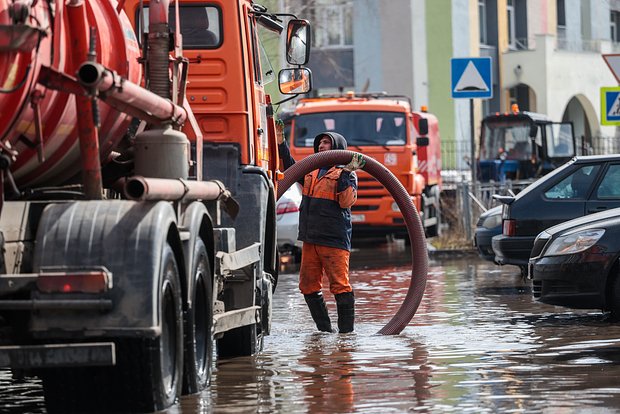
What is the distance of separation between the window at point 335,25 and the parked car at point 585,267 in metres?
35.1

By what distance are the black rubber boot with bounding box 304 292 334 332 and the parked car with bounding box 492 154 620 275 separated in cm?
436

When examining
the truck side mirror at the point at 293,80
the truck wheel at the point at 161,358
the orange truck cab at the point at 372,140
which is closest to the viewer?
the truck wheel at the point at 161,358

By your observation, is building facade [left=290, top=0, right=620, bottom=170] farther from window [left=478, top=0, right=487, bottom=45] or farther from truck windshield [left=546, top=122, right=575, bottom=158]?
truck windshield [left=546, top=122, right=575, bottom=158]

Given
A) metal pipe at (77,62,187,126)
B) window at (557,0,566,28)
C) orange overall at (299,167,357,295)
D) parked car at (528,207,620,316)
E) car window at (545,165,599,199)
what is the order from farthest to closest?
window at (557,0,566,28) < car window at (545,165,599,199) < orange overall at (299,167,357,295) < parked car at (528,207,620,316) < metal pipe at (77,62,187,126)

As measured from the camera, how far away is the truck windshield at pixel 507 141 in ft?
133

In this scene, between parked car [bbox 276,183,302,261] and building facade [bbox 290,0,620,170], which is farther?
building facade [bbox 290,0,620,170]

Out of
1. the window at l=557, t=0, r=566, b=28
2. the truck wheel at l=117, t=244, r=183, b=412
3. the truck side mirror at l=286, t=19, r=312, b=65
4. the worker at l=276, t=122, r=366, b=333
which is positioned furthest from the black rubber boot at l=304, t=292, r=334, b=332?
the window at l=557, t=0, r=566, b=28

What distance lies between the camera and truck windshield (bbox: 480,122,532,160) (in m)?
40.4

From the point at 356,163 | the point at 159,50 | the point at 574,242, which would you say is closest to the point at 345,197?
the point at 356,163

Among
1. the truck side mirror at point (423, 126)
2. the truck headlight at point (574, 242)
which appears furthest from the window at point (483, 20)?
the truck headlight at point (574, 242)

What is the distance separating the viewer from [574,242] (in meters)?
14.3

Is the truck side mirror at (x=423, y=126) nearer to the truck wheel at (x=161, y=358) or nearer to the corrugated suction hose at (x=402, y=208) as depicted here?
the corrugated suction hose at (x=402, y=208)

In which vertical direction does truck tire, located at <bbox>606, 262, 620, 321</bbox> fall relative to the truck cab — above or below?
below

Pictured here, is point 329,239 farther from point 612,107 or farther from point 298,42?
point 612,107
